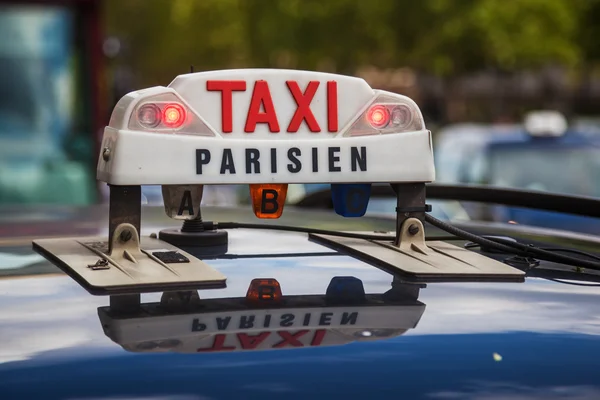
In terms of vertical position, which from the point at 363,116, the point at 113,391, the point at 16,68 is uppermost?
the point at 16,68

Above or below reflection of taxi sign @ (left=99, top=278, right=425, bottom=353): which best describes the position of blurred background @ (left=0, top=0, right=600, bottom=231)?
above

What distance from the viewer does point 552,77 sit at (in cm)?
4169

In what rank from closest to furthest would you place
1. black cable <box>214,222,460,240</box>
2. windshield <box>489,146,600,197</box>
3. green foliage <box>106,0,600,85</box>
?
1. black cable <box>214,222,460,240</box>
2. windshield <box>489,146,600,197</box>
3. green foliage <box>106,0,600,85</box>

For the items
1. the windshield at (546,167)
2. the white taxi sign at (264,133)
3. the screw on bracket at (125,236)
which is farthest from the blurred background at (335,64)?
the screw on bracket at (125,236)

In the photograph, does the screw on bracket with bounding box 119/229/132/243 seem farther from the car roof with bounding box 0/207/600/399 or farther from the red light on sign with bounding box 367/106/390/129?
the red light on sign with bounding box 367/106/390/129

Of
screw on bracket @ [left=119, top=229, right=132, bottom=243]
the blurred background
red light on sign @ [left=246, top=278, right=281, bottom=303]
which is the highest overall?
the blurred background

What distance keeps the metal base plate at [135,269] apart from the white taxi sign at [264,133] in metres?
0.13

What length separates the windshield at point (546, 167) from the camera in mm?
9039

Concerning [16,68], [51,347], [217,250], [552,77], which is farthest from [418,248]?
[552,77]

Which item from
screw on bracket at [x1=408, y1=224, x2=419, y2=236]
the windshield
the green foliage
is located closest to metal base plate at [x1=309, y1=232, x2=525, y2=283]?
screw on bracket at [x1=408, y1=224, x2=419, y2=236]

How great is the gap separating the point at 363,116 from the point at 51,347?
68cm

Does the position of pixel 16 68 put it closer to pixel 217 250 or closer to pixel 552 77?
pixel 217 250

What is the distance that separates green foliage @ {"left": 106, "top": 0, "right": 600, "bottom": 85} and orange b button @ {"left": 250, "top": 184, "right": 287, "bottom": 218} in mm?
24055

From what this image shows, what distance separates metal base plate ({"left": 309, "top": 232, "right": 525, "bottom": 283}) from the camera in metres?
1.84
